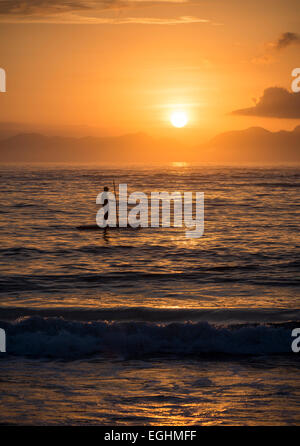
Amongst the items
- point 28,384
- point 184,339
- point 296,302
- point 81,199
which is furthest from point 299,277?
point 81,199

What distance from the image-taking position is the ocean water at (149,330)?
769 cm

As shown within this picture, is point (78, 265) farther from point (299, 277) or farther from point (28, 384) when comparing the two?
point (28, 384)

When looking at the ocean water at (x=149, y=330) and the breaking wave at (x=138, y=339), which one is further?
the breaking wave at (x=138, y=339)

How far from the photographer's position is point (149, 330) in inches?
440

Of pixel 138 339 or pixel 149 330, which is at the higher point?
pixel 149 330

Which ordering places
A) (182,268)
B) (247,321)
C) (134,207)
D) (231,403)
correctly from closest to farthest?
(231,403), (247,321), (182,268), (134,207)

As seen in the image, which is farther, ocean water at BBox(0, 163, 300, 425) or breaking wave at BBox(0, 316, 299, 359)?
breaking wave at BBox(0, 316, 299, 359)

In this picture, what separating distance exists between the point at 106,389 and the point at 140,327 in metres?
2.97

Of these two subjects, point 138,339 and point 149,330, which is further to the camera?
point 149,330

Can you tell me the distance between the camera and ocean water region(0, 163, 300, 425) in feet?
25.2

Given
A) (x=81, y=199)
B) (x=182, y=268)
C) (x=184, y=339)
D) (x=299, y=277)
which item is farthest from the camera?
(x=81, y=199)
